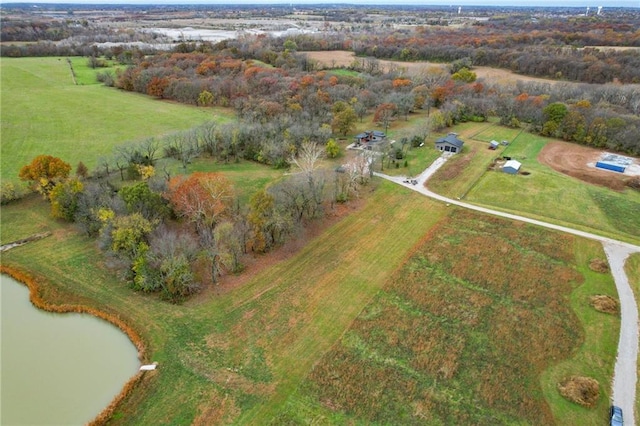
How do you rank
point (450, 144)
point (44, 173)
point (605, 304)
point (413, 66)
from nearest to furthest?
1. point (605, 304)
2. point (44, 173)
3. point (450, 144)
4. point (413, 66)

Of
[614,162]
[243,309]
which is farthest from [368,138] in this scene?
[243,309]

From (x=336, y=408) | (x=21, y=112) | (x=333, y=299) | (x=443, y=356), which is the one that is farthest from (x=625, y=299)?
(x=21, y=112)

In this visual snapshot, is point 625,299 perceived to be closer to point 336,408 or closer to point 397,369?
point 397,369

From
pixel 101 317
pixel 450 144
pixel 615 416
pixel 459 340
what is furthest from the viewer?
pixel 450 144

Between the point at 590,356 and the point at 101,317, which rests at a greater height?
the point at 101,317

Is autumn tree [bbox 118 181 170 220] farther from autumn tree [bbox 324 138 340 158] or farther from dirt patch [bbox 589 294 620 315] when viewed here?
dirt patch [bbox 589 294 620 315]

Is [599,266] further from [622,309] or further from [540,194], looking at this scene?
[540,194]

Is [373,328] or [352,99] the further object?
[352,99]

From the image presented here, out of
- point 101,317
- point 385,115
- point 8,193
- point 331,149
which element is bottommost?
point 101,317
